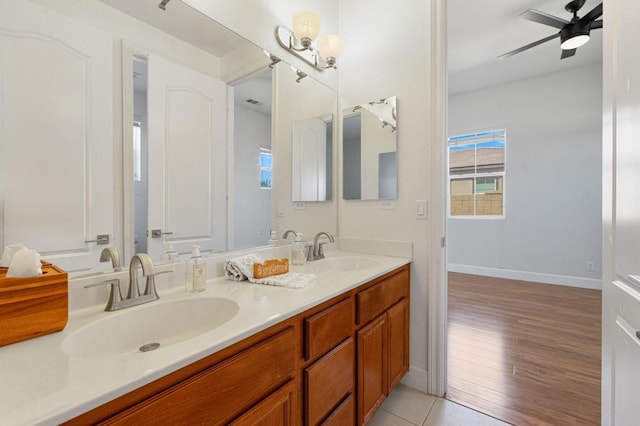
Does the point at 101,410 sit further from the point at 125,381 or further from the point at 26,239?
the point at 26,239

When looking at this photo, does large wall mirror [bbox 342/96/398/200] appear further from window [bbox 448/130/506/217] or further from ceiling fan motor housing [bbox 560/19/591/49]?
window [bbox 448/130/506/217]

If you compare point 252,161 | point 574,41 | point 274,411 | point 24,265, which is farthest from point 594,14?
point 24,265

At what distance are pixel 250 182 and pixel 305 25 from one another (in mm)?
1020

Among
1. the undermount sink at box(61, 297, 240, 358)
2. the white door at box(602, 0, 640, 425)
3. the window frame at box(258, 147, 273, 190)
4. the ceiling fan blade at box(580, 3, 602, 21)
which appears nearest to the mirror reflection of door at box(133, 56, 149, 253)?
the undermount sink at box(61, 297, 240, 358)

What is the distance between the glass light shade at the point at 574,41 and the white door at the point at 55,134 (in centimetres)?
356

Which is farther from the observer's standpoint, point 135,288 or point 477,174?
point 477,174

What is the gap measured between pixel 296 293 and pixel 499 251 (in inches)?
178

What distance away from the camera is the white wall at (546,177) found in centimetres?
387

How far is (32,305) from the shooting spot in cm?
71

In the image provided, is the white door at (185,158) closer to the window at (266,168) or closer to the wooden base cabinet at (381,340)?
the window at (266,168)

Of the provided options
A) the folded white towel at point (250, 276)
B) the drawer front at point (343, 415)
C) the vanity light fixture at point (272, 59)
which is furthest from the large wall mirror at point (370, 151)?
the drawer front at point (343, 415)

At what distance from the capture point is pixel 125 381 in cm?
55

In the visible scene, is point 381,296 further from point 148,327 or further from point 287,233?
point 148,327

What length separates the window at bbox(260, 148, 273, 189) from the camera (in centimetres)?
169
